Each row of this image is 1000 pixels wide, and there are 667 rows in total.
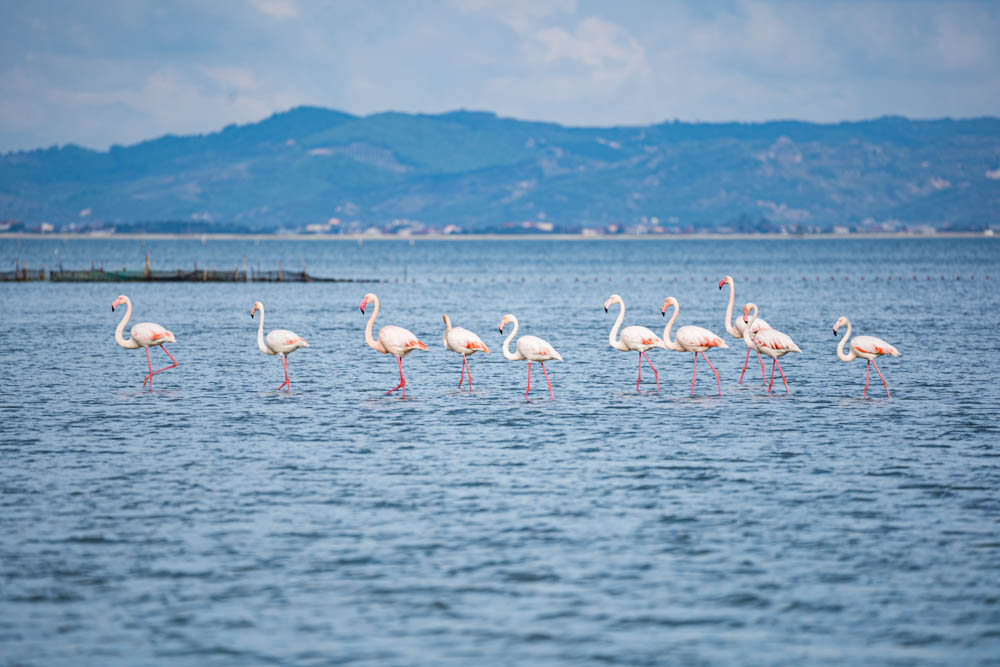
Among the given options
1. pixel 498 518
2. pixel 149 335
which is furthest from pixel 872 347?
pixel 149 335

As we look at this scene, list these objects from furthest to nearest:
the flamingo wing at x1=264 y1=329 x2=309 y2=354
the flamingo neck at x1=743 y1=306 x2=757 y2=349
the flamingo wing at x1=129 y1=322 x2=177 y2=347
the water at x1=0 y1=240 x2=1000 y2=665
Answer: the flamingo wing at x1=129 y1=322 x2=177 y2=347
the flamingo wing at x1=264 y1=329 x2=309 y2=354
the flamingo neck at x1=743 y1=306 x2=757 y2=349
the water at x1=0 y1=240 x2=1000 y2=665

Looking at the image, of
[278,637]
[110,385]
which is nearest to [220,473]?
[278,637]

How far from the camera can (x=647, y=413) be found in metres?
28.3

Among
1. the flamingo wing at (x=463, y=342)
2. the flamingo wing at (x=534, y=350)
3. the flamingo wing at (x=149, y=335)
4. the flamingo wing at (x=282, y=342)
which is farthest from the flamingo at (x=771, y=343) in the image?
the flamingo wing at (x=149, y=335)

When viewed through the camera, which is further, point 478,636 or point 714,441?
point 714,441

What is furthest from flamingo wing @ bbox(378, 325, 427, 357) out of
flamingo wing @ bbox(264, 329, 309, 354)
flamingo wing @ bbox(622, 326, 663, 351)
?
flamingo wing @ bbox(622, 326, 663, 351)

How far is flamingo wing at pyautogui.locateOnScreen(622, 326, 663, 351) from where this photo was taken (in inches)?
1228

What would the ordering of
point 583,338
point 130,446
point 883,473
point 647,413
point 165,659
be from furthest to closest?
point 583,338, point 647,413, point 130,446, point 883,473, point 165,659

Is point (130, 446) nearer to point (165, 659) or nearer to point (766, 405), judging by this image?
point (165, 659)

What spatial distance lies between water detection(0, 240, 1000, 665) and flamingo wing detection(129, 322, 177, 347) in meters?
1.40

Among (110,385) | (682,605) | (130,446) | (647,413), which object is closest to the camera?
(682,605)

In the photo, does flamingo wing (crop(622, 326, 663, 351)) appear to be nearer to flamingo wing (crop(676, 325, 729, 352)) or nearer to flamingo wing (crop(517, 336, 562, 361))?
flamingo wing (crop(676, 325, 729, 352))

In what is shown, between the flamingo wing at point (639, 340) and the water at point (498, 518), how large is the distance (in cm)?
141

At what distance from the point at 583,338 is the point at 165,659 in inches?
1548
